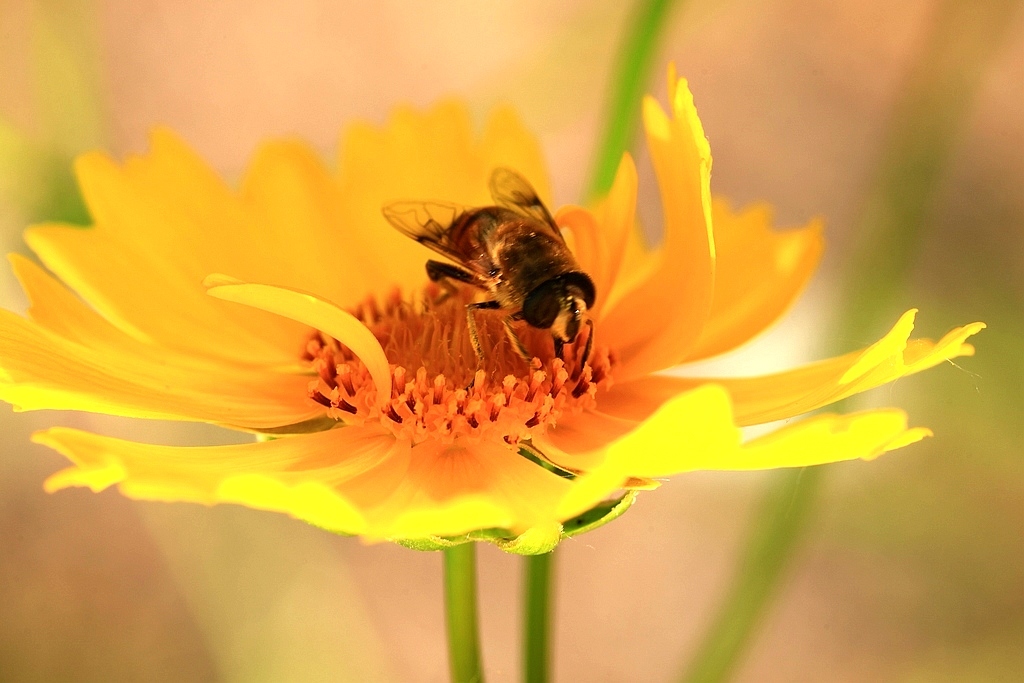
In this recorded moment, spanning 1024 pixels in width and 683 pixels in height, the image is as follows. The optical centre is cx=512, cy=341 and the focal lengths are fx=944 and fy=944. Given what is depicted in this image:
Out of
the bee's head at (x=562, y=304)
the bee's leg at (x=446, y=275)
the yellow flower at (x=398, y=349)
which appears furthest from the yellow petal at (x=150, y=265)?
the bee's head at (x=562, y=304)

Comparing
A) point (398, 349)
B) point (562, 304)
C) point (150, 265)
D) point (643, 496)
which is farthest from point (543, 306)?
point (643, 496)

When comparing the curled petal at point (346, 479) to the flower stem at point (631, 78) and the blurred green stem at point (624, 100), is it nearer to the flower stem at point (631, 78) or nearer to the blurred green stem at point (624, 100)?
the blurred green stem at point (624, 100)

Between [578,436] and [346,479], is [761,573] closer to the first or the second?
[578,436]

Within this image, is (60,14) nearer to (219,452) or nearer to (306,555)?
(219,452)

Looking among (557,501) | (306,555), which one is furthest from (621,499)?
(306,555)

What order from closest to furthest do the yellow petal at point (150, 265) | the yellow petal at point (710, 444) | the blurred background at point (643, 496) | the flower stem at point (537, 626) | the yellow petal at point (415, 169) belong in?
1. the yellow petal at point (710, 444)
2. the flower stem at point (537, 626)
3. the yellow petal at point (150, 265)
4. the yellow petal at point (415, 169)
5. the blurred background at point (643, 496)

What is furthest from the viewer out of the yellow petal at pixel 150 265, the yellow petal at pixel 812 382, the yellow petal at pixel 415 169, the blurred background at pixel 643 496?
the blurred background at pixel 643 496

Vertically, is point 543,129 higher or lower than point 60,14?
higher
